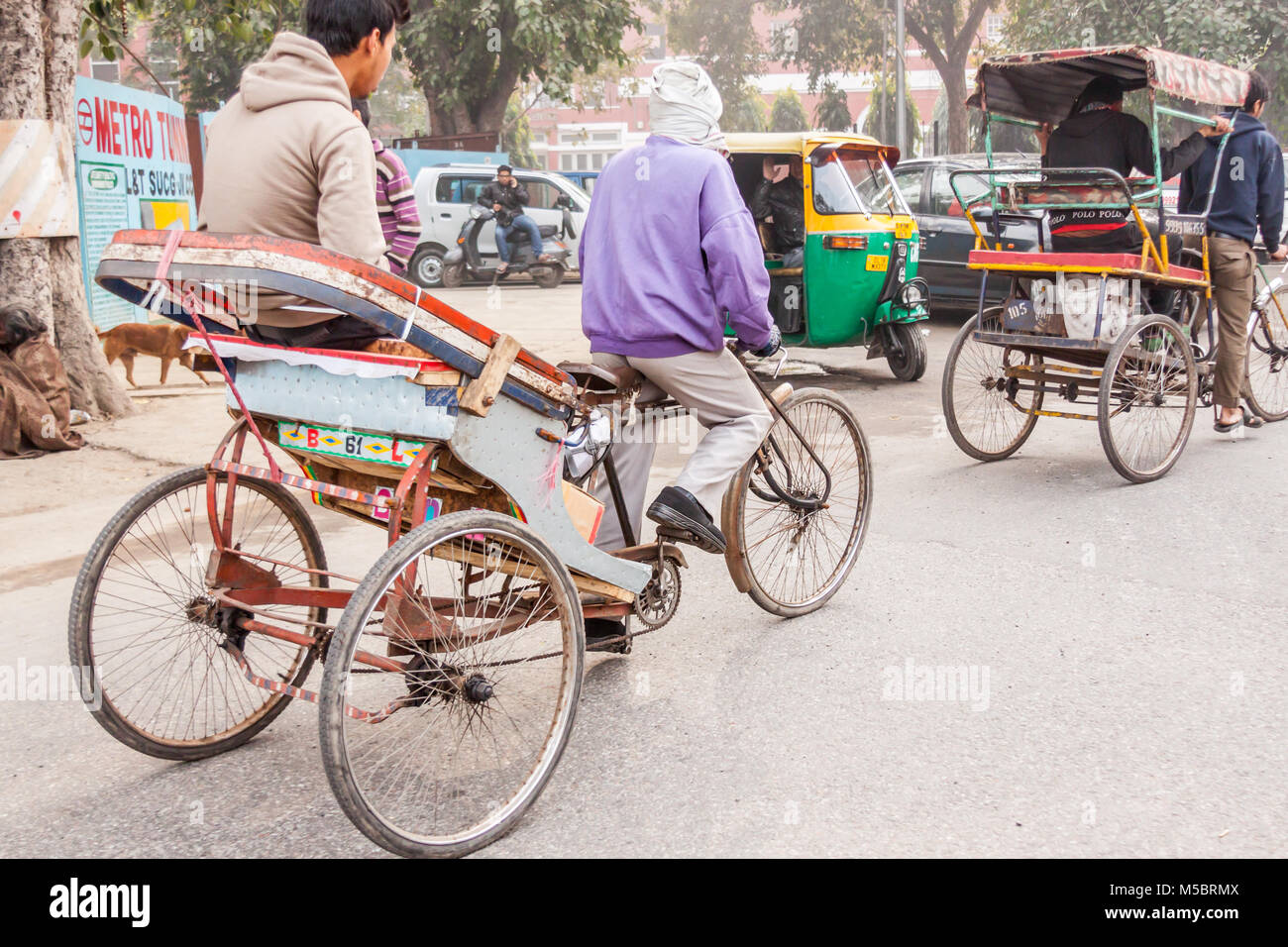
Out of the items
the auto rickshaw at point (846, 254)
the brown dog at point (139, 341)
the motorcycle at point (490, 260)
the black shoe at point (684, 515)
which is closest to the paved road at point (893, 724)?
the black shoe at point (684, 515)

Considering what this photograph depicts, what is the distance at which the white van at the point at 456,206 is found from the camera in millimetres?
19750

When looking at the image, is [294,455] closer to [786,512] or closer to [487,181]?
[786,512]

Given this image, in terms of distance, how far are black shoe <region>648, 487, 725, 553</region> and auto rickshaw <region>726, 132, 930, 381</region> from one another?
5464mm

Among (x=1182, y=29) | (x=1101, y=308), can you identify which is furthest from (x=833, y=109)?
(x=1101, y=308)

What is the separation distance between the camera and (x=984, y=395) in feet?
23.1

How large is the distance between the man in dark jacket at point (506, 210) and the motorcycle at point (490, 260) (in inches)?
3.2

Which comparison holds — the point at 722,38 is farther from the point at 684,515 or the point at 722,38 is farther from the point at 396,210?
the point at 396,210

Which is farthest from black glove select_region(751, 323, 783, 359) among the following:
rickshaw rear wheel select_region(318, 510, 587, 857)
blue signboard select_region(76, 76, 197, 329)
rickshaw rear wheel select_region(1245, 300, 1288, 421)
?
blue signboard select_region(76, 76, 197, 329)

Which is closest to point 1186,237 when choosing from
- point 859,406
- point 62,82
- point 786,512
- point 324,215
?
point 859,406

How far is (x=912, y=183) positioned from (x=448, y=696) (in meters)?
11.0

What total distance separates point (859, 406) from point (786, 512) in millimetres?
4693

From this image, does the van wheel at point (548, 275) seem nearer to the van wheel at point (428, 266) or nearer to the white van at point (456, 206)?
the white van at point (456, 206)

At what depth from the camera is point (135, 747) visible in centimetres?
318

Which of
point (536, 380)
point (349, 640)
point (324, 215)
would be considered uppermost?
point (324, 215)
